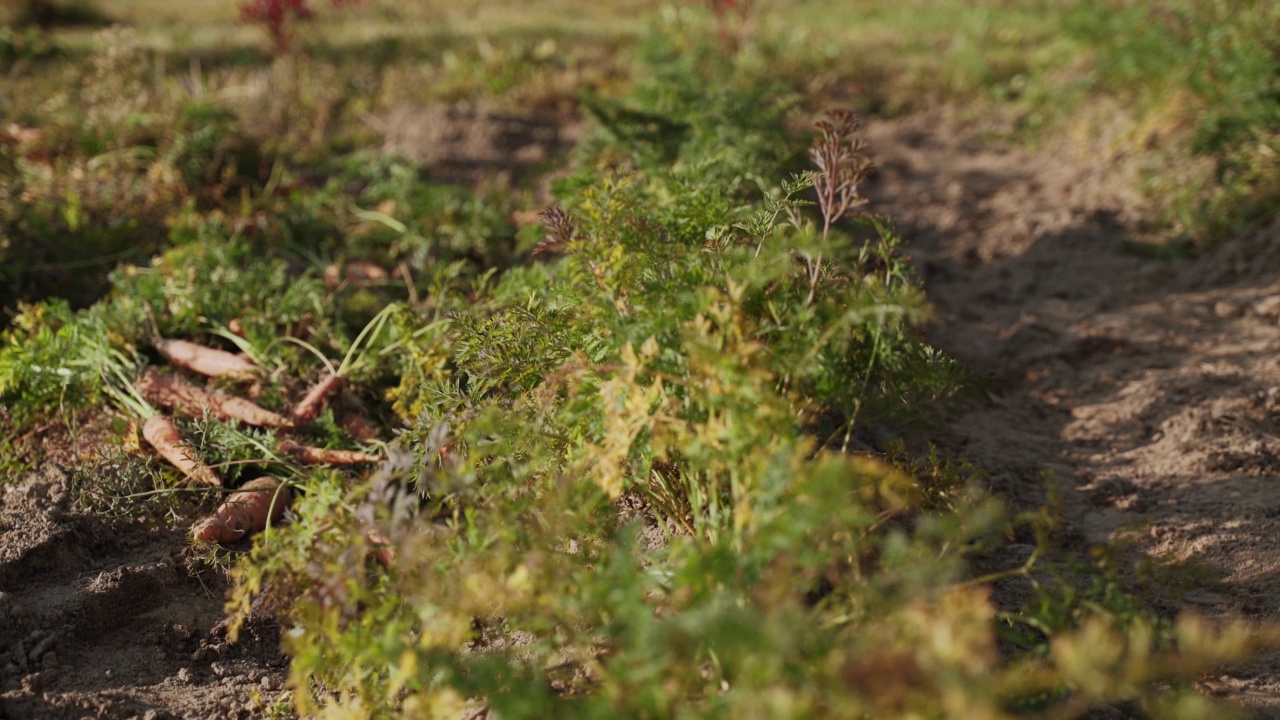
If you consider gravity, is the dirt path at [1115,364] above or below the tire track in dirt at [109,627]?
above

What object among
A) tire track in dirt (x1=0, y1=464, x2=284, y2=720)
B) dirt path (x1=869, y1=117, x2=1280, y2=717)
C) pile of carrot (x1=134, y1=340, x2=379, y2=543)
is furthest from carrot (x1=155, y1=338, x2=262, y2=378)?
dirt path (x1=869, y1=117, x2=1280, y2=717)

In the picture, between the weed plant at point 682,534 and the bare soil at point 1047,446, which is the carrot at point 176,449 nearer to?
the bare soil at point 1047,446

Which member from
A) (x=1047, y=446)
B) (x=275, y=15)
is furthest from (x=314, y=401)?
(x=275, y=15)

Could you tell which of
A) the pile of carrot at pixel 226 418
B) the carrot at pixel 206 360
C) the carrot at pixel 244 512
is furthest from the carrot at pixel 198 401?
the carrot at pixel 244 512

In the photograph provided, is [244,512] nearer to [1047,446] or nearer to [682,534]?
[682,534]

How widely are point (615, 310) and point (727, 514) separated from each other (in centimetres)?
61

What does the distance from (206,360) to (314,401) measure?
0.57m

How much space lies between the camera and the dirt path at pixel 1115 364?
300 centimetres

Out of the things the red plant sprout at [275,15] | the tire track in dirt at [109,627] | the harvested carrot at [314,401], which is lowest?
the tire track in dirt at [109,627]

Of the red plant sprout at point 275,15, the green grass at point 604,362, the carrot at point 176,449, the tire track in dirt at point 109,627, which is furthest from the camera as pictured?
the red plant sprout at point 275,15

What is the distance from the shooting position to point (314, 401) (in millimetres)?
3502

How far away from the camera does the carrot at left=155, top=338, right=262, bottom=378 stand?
145 inches

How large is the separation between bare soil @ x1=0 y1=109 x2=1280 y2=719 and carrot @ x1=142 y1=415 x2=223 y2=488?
21 cm

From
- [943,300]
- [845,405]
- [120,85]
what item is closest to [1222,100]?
[943,300]
